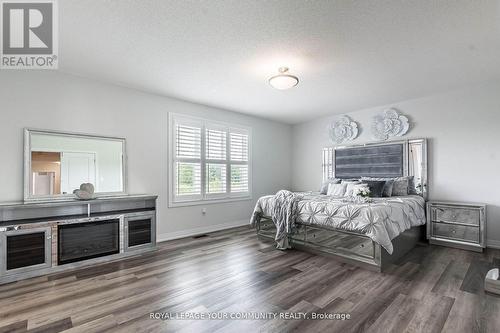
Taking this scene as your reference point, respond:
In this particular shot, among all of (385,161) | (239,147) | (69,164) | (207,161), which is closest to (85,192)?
(69,164)

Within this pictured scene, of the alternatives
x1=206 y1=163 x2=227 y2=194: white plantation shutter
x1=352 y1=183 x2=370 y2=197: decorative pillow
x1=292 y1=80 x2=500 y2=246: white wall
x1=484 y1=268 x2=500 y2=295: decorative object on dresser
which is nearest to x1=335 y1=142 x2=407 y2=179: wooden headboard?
x1=292 y1=80 x2=500 y2=246: white wall

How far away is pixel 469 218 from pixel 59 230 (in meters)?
5.98

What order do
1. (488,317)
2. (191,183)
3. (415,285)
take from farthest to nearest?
(191,183)
(415,285)
(488,317)

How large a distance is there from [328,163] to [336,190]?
1336 mm

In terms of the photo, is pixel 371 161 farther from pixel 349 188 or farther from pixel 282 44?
pixel 282 44

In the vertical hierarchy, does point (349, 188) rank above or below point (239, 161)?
below

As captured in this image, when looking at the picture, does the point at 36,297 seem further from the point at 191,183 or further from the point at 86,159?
the point at 191,183

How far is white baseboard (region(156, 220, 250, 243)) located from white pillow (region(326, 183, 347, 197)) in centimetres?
212

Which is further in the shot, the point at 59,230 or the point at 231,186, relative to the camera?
the point at 231,186

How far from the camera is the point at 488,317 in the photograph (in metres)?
2.08

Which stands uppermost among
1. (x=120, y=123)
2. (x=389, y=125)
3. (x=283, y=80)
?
(x=283, y=80)

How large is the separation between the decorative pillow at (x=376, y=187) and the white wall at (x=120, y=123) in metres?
2.63

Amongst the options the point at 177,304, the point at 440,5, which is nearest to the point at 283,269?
the point at 177,304

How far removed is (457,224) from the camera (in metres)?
3.96
